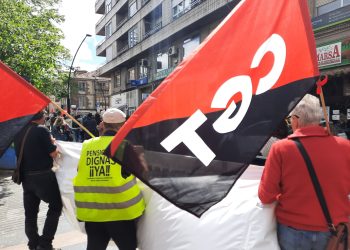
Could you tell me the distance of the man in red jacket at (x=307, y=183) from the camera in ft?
6.95

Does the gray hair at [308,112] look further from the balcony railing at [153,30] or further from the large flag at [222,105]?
the balcony railing at [153,30]

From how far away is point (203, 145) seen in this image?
6.82 ft

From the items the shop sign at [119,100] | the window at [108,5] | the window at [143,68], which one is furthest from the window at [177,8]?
the window at [108,5]

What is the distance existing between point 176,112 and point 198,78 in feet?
0.86

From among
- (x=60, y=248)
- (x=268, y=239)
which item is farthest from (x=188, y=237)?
(x=60, y=248)

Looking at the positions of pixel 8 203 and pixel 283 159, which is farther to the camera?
pixel 8 203

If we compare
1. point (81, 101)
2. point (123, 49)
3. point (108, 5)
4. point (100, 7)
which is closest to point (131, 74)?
point (123, 49)

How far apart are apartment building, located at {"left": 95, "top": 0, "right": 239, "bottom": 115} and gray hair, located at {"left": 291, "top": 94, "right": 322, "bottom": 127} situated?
1593 centimetres

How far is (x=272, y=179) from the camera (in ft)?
7.09

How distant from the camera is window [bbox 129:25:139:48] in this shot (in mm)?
30581

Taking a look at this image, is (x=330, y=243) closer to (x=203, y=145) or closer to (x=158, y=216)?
(x=203, y=145)

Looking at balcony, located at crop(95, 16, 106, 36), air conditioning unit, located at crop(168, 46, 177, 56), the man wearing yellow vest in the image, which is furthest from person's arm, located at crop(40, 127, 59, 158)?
balcony, located at crop(95, 16, 106, 36)

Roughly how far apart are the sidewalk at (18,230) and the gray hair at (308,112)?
2.45m

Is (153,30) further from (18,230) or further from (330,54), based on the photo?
(18,230)
